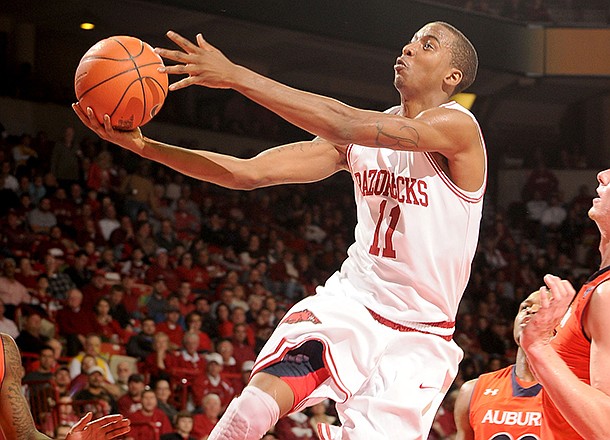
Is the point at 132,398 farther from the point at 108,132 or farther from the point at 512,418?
the point at 108,132

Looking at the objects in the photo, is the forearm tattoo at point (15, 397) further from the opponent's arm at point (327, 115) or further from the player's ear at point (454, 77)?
the player's ear at point (454, 77)

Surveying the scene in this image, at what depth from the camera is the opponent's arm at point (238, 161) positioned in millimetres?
3428

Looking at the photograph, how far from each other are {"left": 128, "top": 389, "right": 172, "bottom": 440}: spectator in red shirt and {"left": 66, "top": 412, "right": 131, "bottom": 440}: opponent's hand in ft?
15.8

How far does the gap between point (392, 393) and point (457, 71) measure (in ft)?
4.32

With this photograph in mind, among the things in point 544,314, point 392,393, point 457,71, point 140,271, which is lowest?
point 140,271

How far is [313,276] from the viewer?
12812 mm

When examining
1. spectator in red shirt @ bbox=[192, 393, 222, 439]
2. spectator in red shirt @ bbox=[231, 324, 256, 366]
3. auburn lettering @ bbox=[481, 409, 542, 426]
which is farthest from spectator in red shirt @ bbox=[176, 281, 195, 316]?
auburn lettering @ bbox=[481, 409, 542, 426]

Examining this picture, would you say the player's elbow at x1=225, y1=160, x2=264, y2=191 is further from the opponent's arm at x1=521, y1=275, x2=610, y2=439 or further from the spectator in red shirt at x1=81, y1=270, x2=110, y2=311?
the spectator in red shirt at x1=81, y1=270, x2=110, y2=311

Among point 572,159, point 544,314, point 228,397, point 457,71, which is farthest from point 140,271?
point 572,159

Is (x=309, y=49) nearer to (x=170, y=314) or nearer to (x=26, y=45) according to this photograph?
(x=26, y=45)

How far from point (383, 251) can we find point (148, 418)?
5.08 m

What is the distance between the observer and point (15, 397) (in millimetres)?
3240

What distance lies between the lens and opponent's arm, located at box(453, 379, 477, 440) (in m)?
4.52

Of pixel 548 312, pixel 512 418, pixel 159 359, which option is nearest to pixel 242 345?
pixel 159 359
